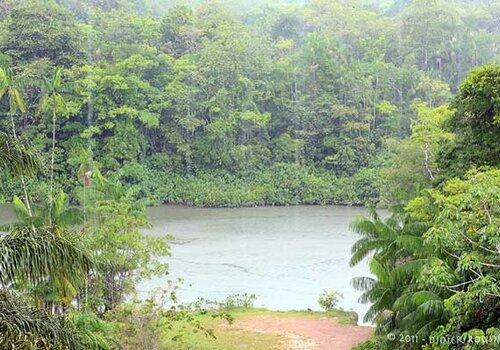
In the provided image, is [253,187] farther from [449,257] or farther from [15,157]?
[15,157]

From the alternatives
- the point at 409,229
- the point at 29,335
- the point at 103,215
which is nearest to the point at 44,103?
the point at 103,215

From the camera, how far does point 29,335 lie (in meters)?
4.51

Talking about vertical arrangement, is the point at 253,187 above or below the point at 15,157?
below

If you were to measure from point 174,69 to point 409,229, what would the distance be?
74.5ft

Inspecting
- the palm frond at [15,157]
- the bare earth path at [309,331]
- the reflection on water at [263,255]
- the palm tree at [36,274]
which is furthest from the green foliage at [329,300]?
the palm frond at [15,157]

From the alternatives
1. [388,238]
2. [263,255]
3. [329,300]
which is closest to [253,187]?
[263,255]

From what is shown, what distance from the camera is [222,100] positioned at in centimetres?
3056

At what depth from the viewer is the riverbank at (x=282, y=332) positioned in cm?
1239

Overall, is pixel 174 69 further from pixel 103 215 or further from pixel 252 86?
pixel 103 215

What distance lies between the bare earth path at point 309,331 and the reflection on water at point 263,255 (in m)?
1.58

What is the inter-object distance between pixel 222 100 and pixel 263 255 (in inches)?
489

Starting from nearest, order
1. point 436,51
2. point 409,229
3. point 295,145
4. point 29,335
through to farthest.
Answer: point 29,335
point 409,229
point 295,145
point 436,51

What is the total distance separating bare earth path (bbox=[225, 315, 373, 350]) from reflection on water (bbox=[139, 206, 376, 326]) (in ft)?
5.19

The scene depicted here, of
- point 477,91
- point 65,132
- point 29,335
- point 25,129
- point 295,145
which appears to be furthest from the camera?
point 295,145
